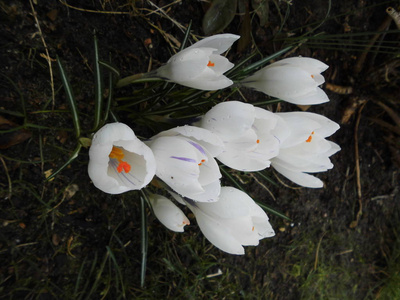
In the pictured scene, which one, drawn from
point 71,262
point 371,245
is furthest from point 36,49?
point 371,245

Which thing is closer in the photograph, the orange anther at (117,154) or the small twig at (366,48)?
the orange anther at (117,154)

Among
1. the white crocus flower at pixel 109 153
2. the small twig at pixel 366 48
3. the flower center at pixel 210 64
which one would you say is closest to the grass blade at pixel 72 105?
the white crocus flower at pixel 109 153

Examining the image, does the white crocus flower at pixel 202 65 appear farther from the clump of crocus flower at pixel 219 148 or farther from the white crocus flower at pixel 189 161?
the white crocus flower at pixel 189 161

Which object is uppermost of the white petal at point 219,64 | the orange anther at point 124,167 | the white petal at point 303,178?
the white petal at point 219,64

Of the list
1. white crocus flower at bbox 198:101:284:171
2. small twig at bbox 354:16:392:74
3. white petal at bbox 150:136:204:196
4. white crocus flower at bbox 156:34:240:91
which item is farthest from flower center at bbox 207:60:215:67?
small twig at bbox 354:16:392:74

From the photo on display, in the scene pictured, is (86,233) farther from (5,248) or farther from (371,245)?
(371,245)

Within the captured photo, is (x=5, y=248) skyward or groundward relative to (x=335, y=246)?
skyward

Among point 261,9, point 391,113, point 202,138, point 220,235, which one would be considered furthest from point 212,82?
point 391,113

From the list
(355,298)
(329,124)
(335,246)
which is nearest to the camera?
(329,124)
